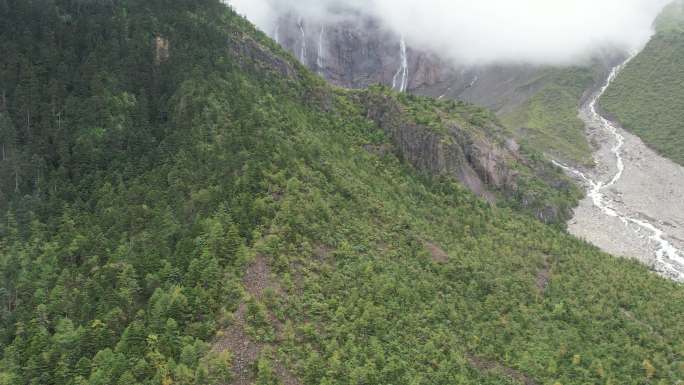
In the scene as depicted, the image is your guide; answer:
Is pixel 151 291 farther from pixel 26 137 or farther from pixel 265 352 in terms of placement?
pixel 26 137

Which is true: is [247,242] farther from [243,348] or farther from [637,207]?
[637,207]

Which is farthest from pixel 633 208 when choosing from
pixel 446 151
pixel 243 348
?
pixel 243 348

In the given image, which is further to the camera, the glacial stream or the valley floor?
the glacial stream

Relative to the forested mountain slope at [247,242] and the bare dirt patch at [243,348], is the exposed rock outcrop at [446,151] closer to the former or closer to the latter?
the forested mountain slope at [247,242]

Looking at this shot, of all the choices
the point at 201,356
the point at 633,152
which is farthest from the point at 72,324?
the point at 633,152

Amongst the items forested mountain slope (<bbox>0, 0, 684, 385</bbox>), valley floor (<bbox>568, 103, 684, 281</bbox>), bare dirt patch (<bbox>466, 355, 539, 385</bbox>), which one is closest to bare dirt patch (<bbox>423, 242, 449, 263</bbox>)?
forested mountain slope (<bbox>0, 0, 684, 385</bbox>)

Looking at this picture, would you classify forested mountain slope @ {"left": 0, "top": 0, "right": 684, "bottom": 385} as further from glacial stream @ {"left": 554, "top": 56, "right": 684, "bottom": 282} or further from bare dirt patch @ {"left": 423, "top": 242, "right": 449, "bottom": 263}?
glacial stream @ {"left": 554, "top": 56, "right": 684, "bottom": 282}
